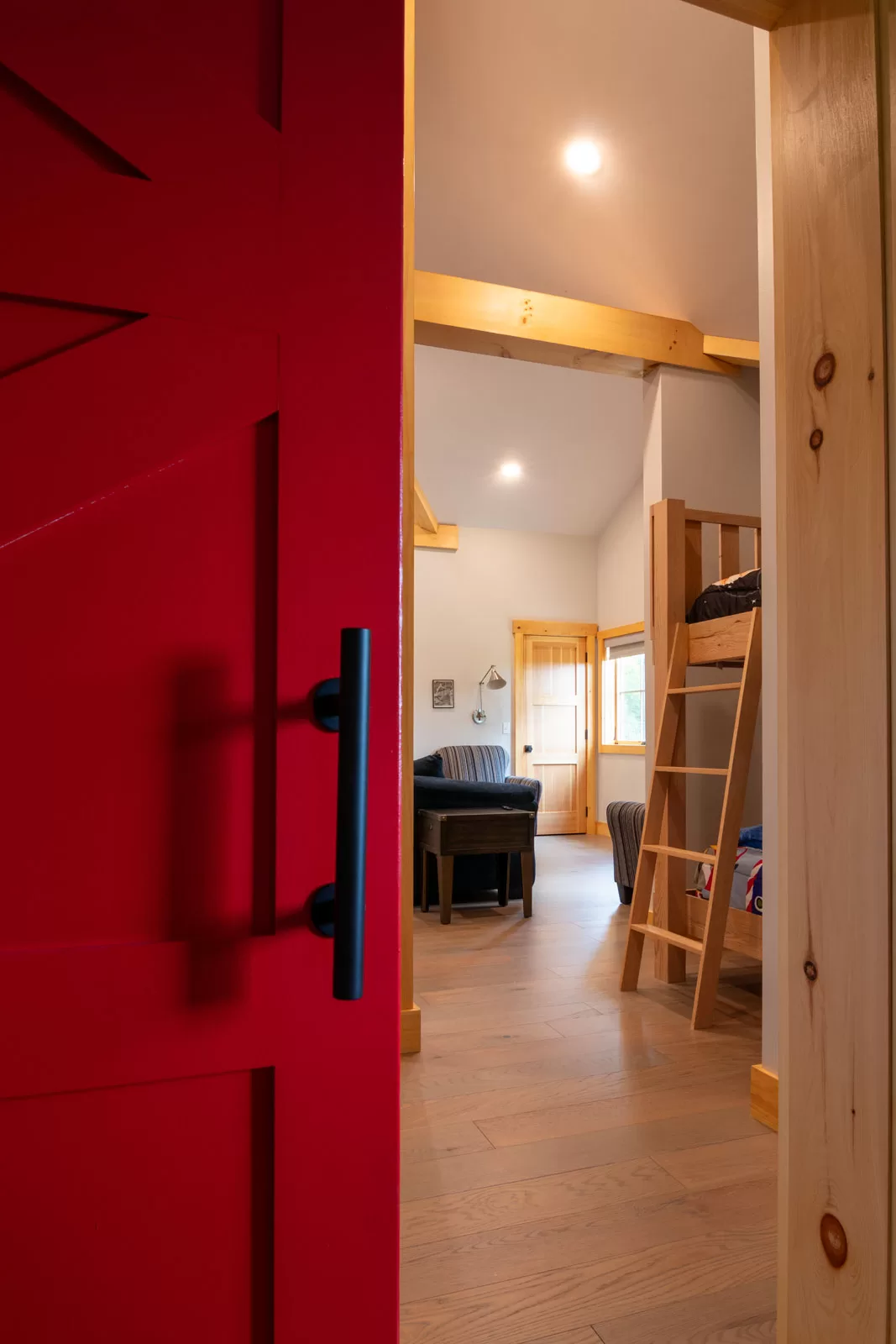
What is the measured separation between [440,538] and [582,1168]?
7316 mm

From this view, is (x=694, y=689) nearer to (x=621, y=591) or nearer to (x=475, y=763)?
(x=475, y=763)

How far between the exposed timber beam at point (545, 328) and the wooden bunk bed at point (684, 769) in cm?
118

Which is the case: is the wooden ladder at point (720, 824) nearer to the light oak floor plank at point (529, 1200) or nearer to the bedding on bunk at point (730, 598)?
the bedding on bunk at point (730, 598)

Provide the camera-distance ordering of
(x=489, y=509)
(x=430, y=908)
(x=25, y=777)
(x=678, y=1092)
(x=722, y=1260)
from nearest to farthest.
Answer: (x=25, y=777), (x=722, y=1260), (x=678, y=1092), (x=430, y=908), (x=489, y=509)

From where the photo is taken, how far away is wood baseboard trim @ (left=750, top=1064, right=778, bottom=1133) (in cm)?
209

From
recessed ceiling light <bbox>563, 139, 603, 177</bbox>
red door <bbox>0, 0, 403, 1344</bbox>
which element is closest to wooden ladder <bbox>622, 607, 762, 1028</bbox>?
recessed ceiling light <bbox>563, 139, 603, 177</bbox>

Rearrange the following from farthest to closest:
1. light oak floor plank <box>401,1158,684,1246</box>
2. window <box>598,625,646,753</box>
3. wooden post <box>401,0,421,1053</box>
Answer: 1. window <box>598,625,646,753</box>
2. wooden post <box>401,0,421,1053</box>
3. light oak floor plank <box>401,1158,684,1246</box>

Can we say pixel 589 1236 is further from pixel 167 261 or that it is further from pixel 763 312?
→ pixel 763 312

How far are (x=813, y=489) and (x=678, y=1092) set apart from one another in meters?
1.91

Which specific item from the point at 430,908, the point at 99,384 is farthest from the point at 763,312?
the point at 430,908

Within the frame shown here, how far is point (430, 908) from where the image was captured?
15.9 feet

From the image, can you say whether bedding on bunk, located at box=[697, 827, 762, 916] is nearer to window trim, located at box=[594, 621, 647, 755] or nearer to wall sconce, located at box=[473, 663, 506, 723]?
window trim, located at box=[594, 621, 647, 755]

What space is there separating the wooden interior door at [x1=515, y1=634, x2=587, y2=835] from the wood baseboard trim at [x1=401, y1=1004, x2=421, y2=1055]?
6.16 m

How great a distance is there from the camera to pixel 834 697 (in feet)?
3.44
